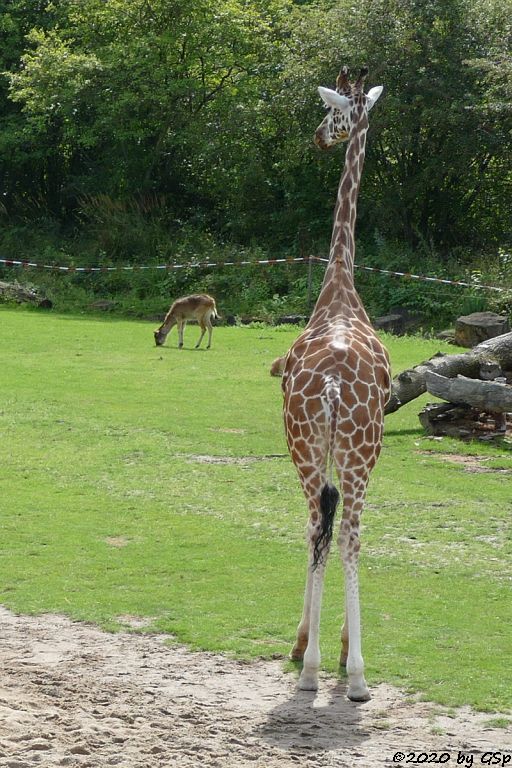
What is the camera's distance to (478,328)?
22.1 metres

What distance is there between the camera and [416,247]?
29.7m

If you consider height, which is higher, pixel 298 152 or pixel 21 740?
pixel 298 152

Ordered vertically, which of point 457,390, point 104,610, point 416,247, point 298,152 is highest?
point 298,152

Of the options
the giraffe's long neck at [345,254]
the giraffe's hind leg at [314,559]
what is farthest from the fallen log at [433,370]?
the giraffe's hind leg at [314,559]

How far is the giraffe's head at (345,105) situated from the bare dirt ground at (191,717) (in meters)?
4.20

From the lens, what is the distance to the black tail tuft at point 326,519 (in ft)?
21.0

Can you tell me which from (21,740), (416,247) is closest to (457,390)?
(21,740)

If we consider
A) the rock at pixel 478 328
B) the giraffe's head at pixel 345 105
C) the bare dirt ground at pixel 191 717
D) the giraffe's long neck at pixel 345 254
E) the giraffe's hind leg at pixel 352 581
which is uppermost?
the giraffe's head at pixel 345 105

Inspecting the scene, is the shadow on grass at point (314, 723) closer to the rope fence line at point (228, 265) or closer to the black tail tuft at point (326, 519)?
the black tail tuft at point (326, 519)

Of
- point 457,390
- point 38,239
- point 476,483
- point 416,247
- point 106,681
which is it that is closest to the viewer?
point 106,681

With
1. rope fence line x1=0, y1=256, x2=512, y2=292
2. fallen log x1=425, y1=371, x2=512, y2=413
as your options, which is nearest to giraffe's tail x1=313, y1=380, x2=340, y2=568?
fallen log x1=425, y1=371, x2=512, y2=413

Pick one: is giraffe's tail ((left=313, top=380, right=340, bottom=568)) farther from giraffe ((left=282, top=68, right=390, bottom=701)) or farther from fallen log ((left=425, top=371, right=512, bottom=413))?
fallen log ((left=425, top=371, right=512, bottom=413))

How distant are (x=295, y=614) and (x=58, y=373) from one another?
1160 centimetres

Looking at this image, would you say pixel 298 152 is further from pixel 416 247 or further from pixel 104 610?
pixel 104 610
